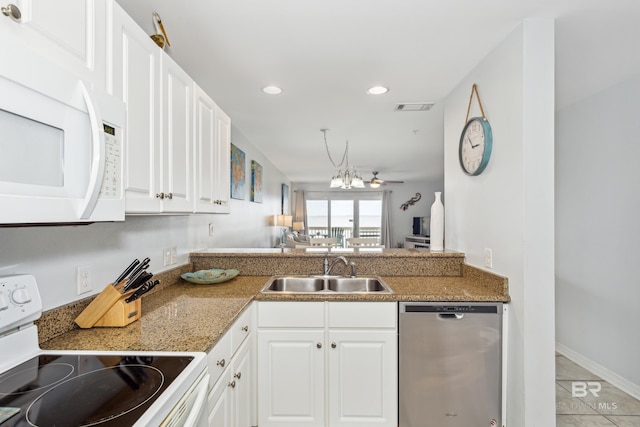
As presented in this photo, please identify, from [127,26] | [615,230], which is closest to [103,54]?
[127,26]

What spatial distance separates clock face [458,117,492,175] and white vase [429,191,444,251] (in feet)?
1.20

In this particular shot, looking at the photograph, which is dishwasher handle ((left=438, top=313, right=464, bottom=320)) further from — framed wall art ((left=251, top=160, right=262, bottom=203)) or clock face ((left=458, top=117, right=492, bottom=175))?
framed wall art ((left=251, top=160, right=262, bottom=203))

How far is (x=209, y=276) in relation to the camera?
219cm

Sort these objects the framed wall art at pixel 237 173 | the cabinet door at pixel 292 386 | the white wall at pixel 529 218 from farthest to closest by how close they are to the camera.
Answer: the framed wall art at pixel 237 173 < the cabinet door at pixel 292 386 < the white wall at pixel 529 218

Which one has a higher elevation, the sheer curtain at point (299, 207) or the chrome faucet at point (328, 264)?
the sheer curtain at point (299, 207)

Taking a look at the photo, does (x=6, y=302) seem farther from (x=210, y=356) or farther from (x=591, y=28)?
(x=591, y=28)

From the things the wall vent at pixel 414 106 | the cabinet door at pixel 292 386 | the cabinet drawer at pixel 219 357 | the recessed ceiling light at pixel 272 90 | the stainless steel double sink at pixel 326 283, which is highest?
the wall vent at pixel 414 106

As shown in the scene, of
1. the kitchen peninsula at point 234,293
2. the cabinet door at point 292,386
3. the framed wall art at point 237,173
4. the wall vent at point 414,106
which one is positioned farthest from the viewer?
the framed wall art at point 237,173

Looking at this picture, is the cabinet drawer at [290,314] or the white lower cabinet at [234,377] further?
the cabinet drawer at [290,314]

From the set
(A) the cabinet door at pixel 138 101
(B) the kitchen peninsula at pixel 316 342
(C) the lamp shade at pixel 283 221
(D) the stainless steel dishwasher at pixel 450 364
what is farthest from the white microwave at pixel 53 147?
(C) the lamp shade at pixel 283 221

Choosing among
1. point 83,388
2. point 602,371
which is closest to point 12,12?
point 83,388

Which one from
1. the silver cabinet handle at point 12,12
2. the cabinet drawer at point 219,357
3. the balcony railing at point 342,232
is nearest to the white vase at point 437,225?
the cabinet drawer at point 219,357

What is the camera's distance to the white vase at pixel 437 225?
98.2 inches

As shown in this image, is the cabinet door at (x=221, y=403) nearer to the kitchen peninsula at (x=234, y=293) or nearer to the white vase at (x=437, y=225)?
the kitchen peninsula at (x=234, y=293)
